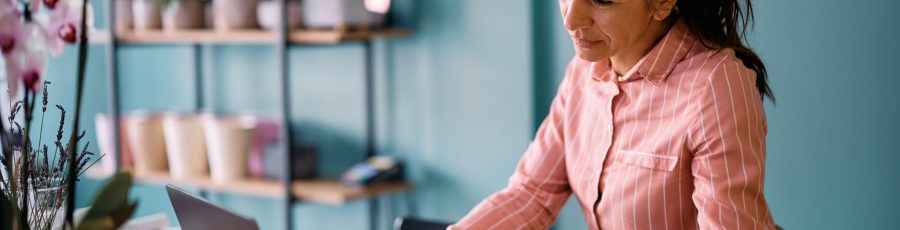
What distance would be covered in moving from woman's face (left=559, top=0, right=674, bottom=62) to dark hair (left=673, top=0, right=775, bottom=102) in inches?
2.4

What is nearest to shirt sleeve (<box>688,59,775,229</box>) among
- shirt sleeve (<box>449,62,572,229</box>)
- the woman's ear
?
the woman's ear

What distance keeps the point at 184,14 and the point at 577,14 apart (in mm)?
2000

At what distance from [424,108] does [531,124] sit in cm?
41

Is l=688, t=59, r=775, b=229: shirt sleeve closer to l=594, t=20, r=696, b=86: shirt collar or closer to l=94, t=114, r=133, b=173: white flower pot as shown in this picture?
l=594, t=20, r=696, b=86: shirt collar

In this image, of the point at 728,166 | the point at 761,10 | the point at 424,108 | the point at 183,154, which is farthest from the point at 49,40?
the point at 183,154

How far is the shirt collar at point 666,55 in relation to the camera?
1.65m

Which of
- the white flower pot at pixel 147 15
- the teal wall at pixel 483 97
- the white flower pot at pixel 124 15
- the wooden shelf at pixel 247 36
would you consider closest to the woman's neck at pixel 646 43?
the teal wall at pixel 483 97

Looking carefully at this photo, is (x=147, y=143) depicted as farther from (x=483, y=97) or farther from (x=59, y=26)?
(x=59, y=26)

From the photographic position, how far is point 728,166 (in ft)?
4.95

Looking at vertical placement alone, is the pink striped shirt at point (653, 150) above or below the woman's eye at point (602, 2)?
below

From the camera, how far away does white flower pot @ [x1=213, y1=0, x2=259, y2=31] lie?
320 cm

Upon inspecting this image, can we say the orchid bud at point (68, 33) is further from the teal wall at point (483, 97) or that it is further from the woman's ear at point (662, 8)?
the teal wall at point (483, 97)

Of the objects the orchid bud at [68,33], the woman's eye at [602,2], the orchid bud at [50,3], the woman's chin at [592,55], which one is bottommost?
the woman's chin at [592,55]

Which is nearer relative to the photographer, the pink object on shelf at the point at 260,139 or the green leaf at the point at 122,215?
the green leaf at the point at 122,215
